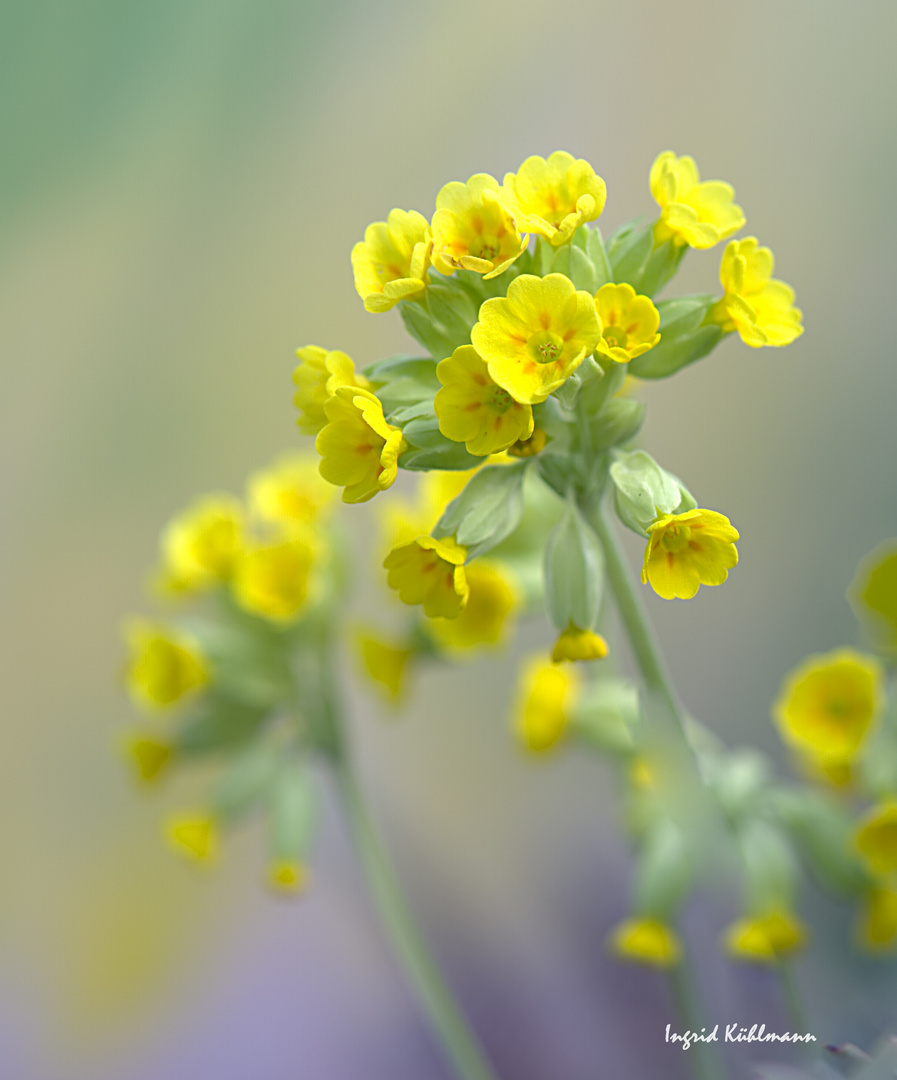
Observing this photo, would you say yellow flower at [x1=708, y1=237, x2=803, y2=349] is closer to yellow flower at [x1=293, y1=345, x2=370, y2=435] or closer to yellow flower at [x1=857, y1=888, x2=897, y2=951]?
yellow flower at [x1=293, y1=345, x2=370, y2=435]

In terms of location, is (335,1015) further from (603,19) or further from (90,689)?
(603,19)

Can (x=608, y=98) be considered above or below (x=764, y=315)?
above

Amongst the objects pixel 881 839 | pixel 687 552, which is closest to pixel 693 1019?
pixel 881 839

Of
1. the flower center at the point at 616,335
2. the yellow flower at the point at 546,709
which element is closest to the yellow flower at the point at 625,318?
the flower center at the point at 616,335

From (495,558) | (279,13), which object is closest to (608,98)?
(279,13)

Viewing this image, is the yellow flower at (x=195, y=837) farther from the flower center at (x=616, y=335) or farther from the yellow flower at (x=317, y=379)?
the flower center at (x=616, y=335)

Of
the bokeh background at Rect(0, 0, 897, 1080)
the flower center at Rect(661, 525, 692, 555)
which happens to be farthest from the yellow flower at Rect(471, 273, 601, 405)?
the bokeh background at Rect(0, 0, 897, 1080)
